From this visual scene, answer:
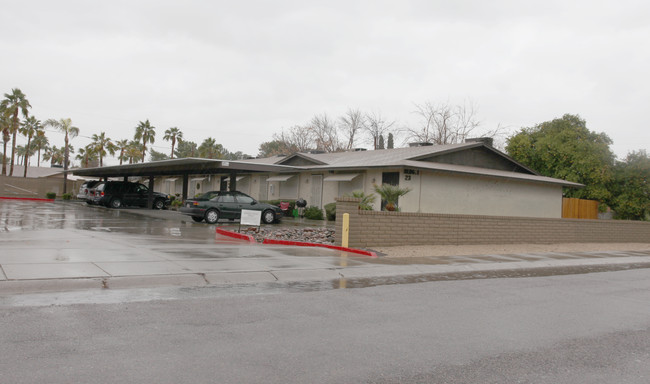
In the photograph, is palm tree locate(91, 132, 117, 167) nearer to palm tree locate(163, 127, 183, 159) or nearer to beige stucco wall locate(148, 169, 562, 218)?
palm tree locate(163, 127, 183, 159)

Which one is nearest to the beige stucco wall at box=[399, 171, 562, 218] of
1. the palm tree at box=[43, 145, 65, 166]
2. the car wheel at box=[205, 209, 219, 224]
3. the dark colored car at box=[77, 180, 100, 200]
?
the car wheel at box=[205, 209, 219, 224]

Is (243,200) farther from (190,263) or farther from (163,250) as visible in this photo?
(190,263)

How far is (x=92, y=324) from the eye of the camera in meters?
5.95

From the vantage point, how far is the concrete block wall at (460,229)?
14883 mm

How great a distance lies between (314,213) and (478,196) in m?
7.93

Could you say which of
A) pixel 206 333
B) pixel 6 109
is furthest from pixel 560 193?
pixel 6 109

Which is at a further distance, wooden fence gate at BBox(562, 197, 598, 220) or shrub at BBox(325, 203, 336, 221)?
wooden fence gate at BBox(562, 197, 598, 220)

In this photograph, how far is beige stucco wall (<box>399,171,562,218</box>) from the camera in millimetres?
22625

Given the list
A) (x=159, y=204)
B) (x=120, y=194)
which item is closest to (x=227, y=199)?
(x=120, y=194)

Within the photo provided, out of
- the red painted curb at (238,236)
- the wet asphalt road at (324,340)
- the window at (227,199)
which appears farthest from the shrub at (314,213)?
the wet asphalt road at (324,340)

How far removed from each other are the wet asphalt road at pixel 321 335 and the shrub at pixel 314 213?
53.1 feet

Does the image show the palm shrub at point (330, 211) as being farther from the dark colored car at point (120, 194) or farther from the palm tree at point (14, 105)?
the palm tree at point (14, 105)

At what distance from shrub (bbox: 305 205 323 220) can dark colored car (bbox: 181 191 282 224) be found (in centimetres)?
305

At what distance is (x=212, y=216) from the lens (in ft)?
73.1
